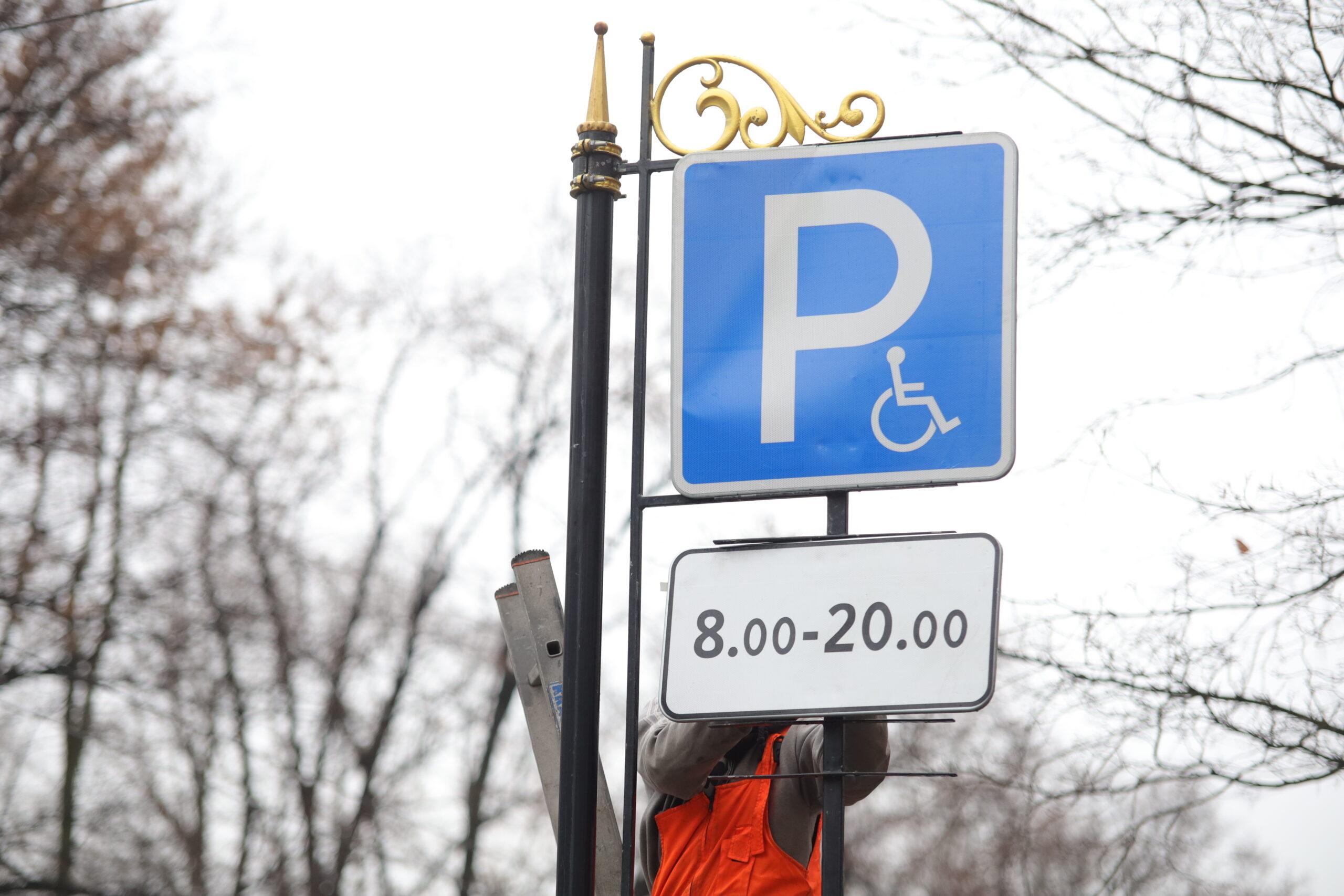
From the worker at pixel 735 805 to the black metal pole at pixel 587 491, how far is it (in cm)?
22

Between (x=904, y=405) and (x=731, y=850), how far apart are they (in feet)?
3.79

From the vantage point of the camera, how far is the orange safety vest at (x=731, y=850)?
3342 mm

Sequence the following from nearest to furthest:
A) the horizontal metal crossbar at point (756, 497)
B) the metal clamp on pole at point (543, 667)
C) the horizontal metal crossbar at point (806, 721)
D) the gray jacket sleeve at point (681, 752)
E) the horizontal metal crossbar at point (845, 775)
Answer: the horizontal metal crossbar at point (845, 775)
the horizontal metal crossbar at point (806, 721)
the horizontal metal crossbar at point (756, 497)
the gray jacket sleeve at point (681, 752)
the metal clamp on pole at point (543, 667)

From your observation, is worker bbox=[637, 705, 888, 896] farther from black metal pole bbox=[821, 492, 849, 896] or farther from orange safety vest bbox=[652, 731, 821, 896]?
black metal pole bbox=[821, 492, 849, 896]

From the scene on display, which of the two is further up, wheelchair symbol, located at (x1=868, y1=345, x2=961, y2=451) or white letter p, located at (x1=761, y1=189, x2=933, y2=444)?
white letter p, located at (x1=761, y1=189, x2=933, y2=444)

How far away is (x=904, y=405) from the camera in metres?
3.08

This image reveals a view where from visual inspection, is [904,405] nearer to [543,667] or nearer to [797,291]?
[797,291]

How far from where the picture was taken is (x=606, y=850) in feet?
11.8

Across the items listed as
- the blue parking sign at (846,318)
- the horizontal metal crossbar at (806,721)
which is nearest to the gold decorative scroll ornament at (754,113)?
the blue parking sign at (846,318)

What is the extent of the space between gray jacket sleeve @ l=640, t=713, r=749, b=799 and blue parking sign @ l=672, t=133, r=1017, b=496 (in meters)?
0.56

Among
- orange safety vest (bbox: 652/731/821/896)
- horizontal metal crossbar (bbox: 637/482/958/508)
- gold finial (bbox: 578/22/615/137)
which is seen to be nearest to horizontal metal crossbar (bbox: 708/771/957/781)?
orange safety vest (bbox: 652/731/821/896)

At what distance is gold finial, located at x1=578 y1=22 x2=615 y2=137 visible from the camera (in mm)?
3605

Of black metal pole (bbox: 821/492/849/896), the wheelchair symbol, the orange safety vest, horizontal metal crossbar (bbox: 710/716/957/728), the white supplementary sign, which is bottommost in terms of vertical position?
the orange safety vest

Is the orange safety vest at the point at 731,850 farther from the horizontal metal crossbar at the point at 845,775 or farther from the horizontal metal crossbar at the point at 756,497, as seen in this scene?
the horizontal metal crossbar at the point at 756,497
